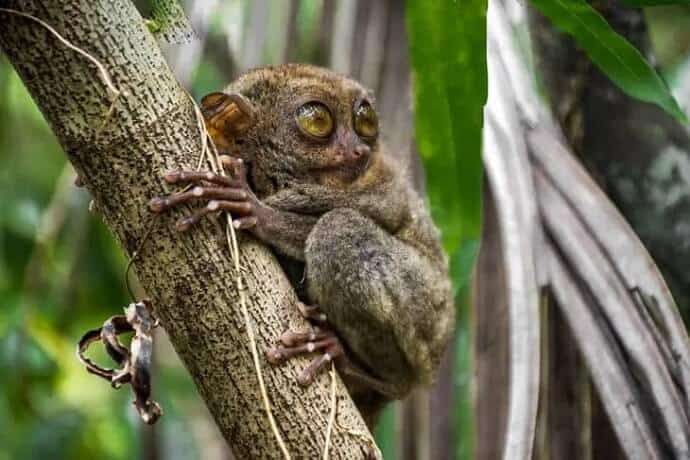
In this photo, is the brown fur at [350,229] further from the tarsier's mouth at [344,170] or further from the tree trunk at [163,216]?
the tree trunk at [163,216]

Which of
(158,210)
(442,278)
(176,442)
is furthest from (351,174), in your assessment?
(176,442)

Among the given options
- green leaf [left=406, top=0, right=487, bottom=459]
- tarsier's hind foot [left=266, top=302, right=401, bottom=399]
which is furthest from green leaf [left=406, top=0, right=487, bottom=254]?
tarsier's hind foot [left=266, top=302, right=401, bottom=399]

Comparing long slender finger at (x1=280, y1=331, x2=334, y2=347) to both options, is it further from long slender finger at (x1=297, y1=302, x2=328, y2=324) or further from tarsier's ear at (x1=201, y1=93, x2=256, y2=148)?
tarsier's ear at (x1=201, y1=93, x2=256, y2=148)

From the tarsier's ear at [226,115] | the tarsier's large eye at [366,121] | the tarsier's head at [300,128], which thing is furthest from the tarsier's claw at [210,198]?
the tarsier's large eye at [366,121]

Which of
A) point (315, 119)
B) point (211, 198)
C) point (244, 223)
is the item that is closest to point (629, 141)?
point (315, 119)

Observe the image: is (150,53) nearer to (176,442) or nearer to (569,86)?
(569,86)

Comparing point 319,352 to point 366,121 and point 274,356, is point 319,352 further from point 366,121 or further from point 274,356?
point 366,121
